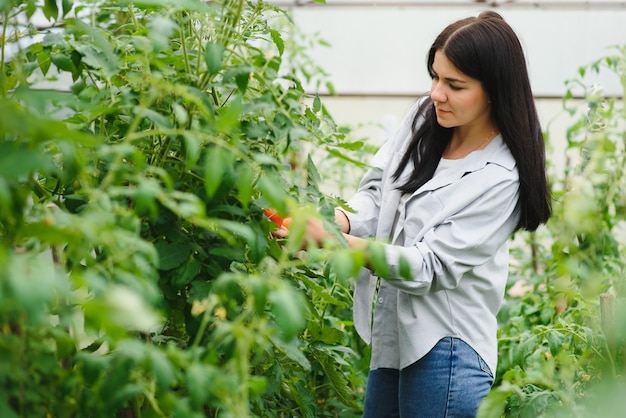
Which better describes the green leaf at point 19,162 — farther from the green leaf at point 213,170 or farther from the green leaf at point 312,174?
the green leaf at point 312,174

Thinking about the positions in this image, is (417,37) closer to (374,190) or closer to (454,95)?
(374,190)

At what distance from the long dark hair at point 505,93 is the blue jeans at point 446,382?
0.28 meters

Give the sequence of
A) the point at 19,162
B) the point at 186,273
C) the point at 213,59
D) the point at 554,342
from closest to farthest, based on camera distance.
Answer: the point at 19,162 < the point at 213,59 < the point at 186,273 < the point at 554,342

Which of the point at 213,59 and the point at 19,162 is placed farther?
the point at 213,59

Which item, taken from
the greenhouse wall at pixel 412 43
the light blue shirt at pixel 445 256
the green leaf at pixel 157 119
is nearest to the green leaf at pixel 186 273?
the green leaf at pixel 157 119

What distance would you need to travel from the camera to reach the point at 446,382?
162 centimetres

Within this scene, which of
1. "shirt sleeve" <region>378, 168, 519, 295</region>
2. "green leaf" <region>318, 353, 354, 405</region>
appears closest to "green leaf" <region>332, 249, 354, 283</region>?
"shirt sleeve" <region>378, 168, 519, 295</region>

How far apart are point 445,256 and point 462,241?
47 mm

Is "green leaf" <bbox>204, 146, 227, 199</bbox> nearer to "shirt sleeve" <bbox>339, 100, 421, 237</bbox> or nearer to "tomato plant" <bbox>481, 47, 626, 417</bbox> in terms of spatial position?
"tomato plant" <bbox>481, 47, 626, 417</bbox>

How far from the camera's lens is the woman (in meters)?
1.59

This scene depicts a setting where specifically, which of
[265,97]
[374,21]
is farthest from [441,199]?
[374,21]

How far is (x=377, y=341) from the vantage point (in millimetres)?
1749

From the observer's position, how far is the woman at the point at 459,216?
159 cm

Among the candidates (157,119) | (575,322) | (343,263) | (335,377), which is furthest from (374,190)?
(343,263)
